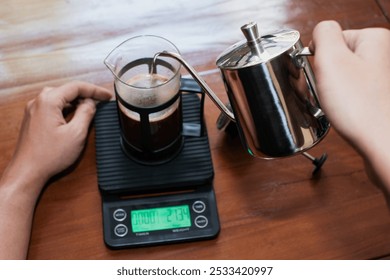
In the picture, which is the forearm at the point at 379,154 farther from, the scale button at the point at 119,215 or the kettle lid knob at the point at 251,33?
the scale button at the point at 119,215

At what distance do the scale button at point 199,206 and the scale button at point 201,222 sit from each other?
0.01m

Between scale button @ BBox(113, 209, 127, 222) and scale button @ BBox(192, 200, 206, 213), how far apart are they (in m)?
0.11

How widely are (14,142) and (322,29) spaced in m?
0.51

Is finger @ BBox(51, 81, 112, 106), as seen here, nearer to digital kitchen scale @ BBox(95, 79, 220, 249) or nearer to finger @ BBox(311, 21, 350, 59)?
digital kitchen scale @ BBox(95, 79, 220, 249)

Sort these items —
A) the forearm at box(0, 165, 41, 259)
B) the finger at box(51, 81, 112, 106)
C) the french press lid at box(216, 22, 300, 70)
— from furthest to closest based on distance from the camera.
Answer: the finger at box(51, 81, 112, 106) < the forearm at box(0, 165, 41, 259) < the french press lid at box(216, 22, 300, 70)

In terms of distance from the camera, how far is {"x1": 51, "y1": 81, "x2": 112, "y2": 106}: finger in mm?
841

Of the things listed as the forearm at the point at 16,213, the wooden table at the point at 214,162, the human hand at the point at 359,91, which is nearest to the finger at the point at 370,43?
the human hand at the point at 359,91

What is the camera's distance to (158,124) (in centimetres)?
76

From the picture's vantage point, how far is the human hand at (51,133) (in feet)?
2.61

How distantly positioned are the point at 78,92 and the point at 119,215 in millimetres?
218

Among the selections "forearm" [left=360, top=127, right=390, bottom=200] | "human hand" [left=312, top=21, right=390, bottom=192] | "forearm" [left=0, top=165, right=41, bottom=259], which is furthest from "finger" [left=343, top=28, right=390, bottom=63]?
"forearm" [left=0, top=165, right=41, bottom=259]

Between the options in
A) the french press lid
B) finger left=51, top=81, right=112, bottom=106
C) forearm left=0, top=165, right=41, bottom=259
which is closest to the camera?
the french press lid

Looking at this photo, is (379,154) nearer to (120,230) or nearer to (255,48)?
(255,48)
